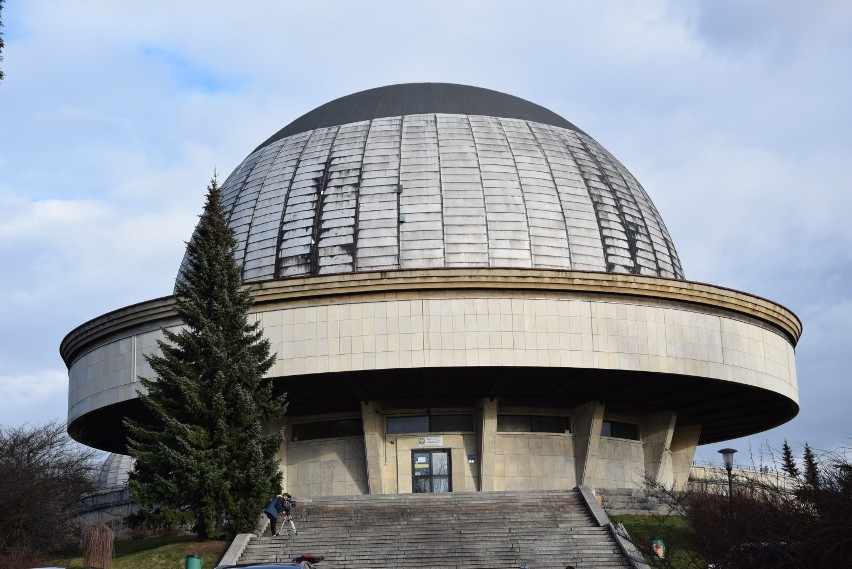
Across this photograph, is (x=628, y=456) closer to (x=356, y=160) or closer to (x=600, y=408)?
(x=600, y=408)

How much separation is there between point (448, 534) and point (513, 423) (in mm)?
11410

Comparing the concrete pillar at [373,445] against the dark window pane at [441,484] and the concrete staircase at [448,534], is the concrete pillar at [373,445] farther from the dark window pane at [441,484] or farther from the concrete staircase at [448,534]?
the concrete staircase at [448,534]

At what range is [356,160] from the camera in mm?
40844

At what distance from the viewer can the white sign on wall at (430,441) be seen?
37.4m

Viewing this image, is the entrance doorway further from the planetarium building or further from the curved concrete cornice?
the curved concrete cornice

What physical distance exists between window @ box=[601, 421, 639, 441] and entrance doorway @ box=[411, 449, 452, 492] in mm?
5683

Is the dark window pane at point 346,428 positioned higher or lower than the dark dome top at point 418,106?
lower

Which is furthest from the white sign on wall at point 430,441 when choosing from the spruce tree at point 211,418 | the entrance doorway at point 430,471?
the spruce tree at point 211,418

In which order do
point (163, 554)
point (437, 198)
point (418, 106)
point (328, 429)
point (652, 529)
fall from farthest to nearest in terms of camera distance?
point (418, 106)
point (437, 198)
point (328, 429)
point (652, 529)
point (163, 554)

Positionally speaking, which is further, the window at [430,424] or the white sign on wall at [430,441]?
the window at [430,424]

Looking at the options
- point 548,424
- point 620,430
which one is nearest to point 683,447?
point 620,430

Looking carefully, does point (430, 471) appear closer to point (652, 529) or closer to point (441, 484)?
point (441, 484)

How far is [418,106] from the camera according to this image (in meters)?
44.0

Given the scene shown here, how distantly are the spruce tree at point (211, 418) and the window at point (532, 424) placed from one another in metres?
10.3
